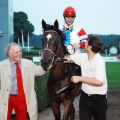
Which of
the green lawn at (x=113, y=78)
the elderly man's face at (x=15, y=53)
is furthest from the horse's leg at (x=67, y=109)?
the green lawn at (x=113, y=78)

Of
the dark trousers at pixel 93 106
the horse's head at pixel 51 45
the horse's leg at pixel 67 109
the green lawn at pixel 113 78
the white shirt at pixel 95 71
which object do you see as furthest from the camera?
the green lawn at pixel 113 78

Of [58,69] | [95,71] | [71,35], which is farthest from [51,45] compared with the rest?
[95,71]

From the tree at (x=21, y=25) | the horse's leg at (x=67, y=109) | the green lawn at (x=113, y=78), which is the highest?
the tree at (x=21, y=25)

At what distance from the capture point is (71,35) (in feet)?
27.1

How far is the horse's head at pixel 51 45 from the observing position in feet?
23.6

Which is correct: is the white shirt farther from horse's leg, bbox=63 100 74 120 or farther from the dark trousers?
horse's leg, bbox=63 100 74 120

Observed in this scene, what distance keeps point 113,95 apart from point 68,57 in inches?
320

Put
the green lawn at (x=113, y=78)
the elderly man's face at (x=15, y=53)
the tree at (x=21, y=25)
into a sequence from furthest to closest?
the tree at (x=21, y=25), the green lawn at (x=113, y=78), the elderly man's face at (x=15, y=53)

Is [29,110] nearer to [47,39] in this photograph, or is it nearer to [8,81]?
[8,81]

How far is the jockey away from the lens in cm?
824

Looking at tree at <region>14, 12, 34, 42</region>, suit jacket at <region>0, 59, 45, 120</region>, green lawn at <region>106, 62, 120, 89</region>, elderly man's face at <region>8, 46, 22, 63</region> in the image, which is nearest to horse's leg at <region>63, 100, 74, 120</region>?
suit jacket at <region>0, 59, 45, 120</region>

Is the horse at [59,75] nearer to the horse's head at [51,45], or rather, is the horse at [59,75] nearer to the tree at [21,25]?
the horse's head at [51,45]

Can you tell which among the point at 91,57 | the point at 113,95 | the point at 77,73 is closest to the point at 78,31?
the point at 77,73

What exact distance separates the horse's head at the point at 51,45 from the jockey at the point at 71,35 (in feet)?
1.07
